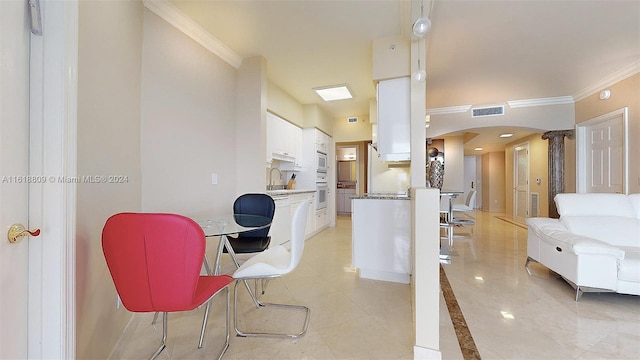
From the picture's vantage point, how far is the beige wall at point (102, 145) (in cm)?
124

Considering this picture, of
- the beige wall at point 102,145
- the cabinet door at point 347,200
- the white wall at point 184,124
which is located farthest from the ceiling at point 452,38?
→ the cabinet door at point 347,200

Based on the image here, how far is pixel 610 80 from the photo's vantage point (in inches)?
141

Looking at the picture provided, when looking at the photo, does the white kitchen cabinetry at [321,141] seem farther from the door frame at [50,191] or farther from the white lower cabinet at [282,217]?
the door frame at [50,191]

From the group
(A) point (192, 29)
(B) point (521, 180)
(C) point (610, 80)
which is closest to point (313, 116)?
(A) point (192, 29)

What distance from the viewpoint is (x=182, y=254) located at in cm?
113

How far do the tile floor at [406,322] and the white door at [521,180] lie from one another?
13.5ft

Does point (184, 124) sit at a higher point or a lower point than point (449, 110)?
lower

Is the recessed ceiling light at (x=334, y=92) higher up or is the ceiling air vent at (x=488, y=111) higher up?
the recessed ceiling light at (x=334, y=92)

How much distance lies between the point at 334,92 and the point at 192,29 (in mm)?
2359

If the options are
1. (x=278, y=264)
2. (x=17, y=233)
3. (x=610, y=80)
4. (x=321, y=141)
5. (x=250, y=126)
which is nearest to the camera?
(x=17, y=233)

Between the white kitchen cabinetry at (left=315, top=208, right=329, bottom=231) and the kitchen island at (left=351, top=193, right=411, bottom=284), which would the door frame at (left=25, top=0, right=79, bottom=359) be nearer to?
the kitchen island at (left=351, top=193, right=411, bottom=284)

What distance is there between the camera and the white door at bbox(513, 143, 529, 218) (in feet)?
19.9

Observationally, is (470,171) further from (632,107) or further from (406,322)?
(406,322)

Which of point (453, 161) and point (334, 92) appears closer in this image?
point (334, 92)
